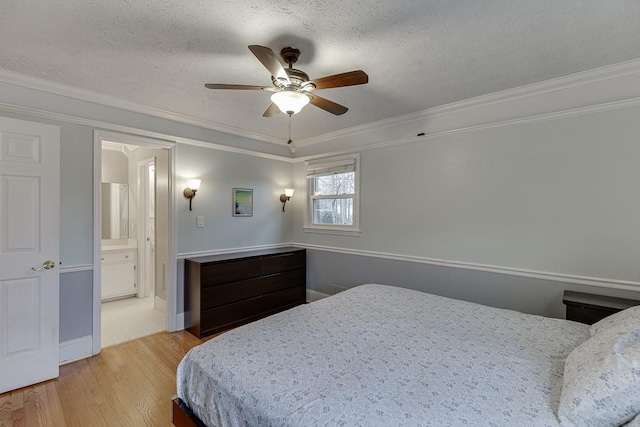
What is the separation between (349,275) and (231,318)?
5.15 feet

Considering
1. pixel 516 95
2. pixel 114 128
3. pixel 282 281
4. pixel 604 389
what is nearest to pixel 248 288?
pixel 282 281

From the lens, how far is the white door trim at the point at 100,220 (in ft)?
9.30

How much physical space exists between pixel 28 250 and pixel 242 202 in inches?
84.4

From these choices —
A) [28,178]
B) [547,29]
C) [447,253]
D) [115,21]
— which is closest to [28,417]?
[28,178]

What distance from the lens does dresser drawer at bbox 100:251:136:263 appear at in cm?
432

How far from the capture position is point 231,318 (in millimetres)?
3457

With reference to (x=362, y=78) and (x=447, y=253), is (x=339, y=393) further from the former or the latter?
(x=447, y=253)

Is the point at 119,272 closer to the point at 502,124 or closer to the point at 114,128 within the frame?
the point at 114,128

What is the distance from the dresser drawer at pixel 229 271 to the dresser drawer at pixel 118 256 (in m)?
2.15

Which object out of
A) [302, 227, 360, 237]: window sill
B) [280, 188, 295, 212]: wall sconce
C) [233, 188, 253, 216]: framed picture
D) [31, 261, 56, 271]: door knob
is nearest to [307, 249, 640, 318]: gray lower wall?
[302, 227, 360, 237]: window sill

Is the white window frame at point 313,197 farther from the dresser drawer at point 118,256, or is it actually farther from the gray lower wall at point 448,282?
the dresser drawer at point 118,256

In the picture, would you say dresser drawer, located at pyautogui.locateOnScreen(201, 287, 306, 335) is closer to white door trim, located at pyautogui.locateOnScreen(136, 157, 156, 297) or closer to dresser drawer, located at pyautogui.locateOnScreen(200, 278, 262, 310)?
dresser drawer, located at pyautogui.locateOnScreen(200, 278, 262, 310)

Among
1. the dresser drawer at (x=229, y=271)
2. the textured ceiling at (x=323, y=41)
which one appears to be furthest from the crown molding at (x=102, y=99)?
the dresser drawer at (x=229, y=271)

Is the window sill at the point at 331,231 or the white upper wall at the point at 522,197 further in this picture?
the window sill at the point at 331,231
